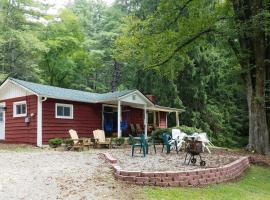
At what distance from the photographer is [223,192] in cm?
783

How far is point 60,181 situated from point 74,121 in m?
10.4

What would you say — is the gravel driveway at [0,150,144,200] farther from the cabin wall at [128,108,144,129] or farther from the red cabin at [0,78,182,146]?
the cabin wall at [128,108,144,129]

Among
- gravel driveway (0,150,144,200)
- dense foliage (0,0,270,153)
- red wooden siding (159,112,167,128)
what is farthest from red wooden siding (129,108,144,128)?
gravel driveway (0,150,144,200)

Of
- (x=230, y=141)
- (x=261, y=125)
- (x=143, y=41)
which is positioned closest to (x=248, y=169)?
(x=261, y=125)

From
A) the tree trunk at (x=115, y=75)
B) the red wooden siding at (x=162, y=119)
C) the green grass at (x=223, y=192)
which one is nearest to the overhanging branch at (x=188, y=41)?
the green grass at (x=223, y=192)

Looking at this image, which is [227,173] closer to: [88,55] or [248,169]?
[248,169]

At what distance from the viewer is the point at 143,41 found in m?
17.3

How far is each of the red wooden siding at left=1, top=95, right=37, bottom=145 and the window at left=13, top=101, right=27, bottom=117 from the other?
162 millimetres

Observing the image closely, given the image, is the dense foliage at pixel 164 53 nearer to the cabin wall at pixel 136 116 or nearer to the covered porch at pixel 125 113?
the covered porch at pixel 125 113

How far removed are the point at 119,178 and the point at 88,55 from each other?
25.4m

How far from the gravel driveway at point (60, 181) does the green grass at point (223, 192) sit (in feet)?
1.55

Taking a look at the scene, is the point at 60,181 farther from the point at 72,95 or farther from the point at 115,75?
the point at 115,75

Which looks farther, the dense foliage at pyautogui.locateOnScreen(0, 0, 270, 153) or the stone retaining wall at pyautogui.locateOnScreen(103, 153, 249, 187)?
the dense foliage at pyautogui.locateOnScreen(0, 0, 270, 153)

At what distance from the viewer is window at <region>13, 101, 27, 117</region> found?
1734cm
